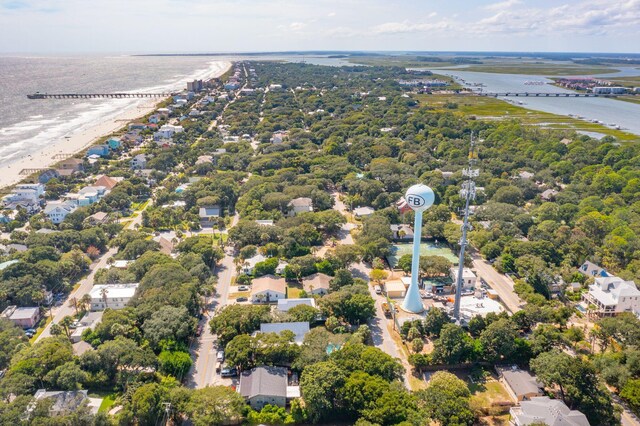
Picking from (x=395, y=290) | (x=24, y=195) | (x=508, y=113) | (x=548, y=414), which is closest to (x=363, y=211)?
(x=395, y=290)

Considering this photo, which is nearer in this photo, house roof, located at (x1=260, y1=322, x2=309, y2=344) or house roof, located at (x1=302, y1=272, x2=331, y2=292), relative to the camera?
house roof, located at (x1=260, y1=322, x2=309, y2=344)

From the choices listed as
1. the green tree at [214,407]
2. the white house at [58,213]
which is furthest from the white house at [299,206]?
the green tree at [214,407]

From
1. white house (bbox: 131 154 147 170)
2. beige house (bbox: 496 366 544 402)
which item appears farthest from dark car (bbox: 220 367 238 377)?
white house (bbox: 131 154 147 170)

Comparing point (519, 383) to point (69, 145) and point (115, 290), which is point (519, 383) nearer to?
point (115, 290)

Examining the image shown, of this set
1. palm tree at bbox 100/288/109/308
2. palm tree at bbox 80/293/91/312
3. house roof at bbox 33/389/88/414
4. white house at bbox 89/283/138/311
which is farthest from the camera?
white house at bbox 89/283/138/311

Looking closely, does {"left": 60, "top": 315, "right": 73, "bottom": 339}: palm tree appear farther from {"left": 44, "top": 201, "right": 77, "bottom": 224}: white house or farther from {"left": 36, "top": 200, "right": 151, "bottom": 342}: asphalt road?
{"left": 44, "top": 201, "right": 77, "bottom": 224}: white house

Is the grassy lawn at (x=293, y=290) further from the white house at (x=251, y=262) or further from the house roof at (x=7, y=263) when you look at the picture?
the house roof at (x=7, y=263)

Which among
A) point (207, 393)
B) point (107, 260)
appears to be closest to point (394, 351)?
point (207, 393)
